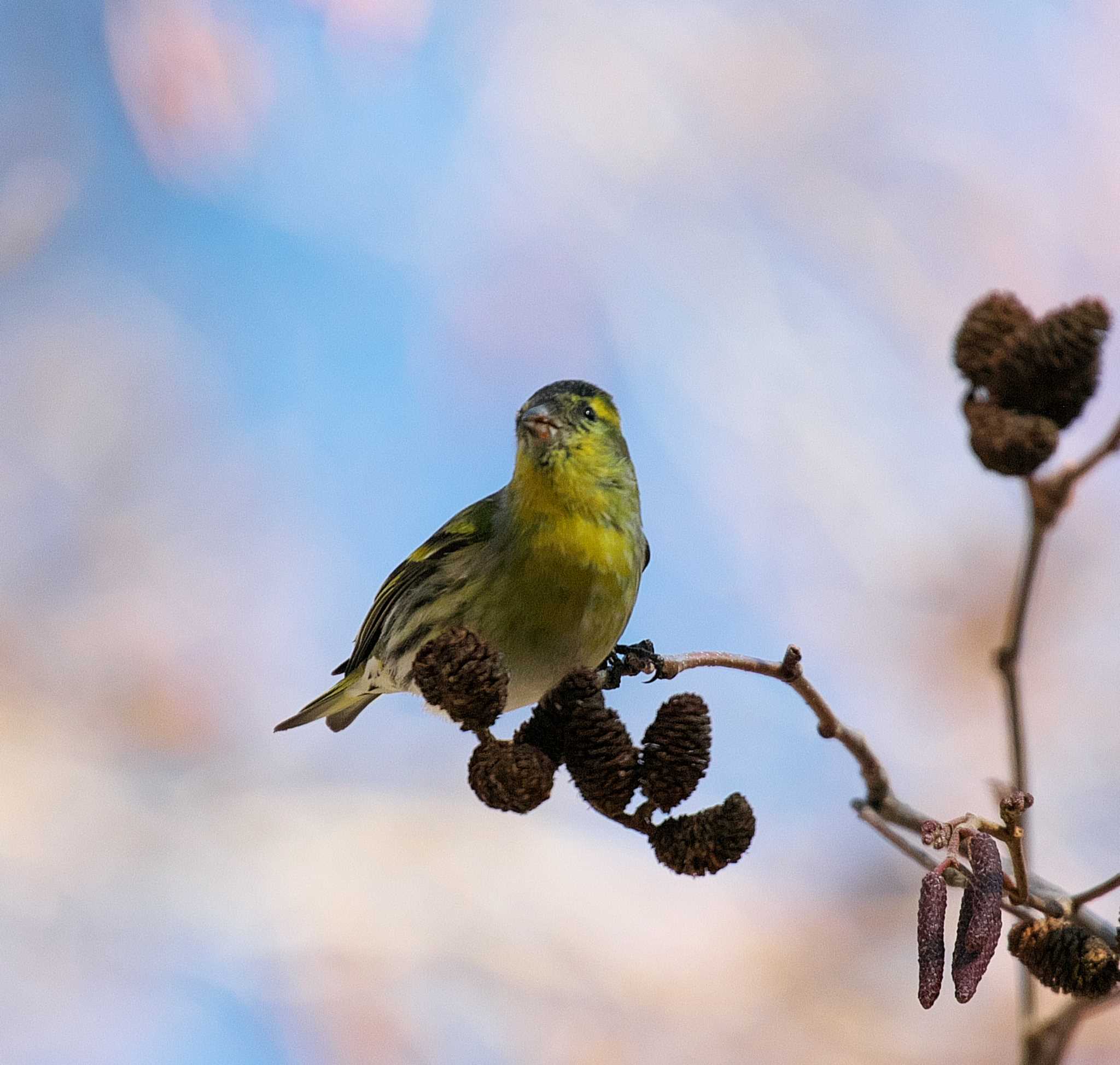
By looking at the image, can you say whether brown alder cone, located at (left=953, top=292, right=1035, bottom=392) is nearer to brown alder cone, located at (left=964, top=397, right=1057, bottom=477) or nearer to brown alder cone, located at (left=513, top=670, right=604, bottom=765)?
brown alder cone, located at (left=964, top=397, right=1057, bottom=477)

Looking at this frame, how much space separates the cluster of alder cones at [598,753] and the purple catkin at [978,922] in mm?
278

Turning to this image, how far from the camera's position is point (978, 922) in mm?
1158

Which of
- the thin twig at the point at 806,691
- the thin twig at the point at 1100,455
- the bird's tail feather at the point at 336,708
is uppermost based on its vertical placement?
the thin twig at the point at 1100,455

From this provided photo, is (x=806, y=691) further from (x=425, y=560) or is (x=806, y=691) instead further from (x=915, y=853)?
(x=425, y=560)

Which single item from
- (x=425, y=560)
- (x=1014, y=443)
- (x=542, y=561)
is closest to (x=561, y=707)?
(x=1014, y=443)

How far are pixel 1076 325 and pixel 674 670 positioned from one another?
2.21ft

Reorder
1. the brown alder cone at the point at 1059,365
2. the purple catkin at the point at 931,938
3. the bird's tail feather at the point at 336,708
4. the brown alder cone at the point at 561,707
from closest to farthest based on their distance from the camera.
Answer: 1. the purple catkin at the point at 931,938
2. the brown alder cone at the point at 1059,365
3. the brown alder cone at the point at 561,707
4. the bird's tail feather at the point at 336,708

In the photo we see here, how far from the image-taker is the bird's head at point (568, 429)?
93.3 inches

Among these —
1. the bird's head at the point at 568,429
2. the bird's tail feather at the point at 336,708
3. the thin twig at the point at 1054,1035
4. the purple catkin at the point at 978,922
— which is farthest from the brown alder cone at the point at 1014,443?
the bird's tail feather at the point at 336,708

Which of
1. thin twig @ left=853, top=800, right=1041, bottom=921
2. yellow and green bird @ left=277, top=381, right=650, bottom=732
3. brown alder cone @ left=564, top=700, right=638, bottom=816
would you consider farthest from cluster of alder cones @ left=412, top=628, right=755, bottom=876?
yellow and green bird @ left=277, top=381, right=650, bottom=732

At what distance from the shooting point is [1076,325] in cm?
132

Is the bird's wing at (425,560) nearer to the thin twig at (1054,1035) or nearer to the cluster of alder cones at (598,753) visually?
the cluster of alder cones at (598,753)

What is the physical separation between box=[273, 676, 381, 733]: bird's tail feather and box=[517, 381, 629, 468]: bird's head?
837 mm

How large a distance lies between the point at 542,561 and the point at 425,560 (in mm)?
393
